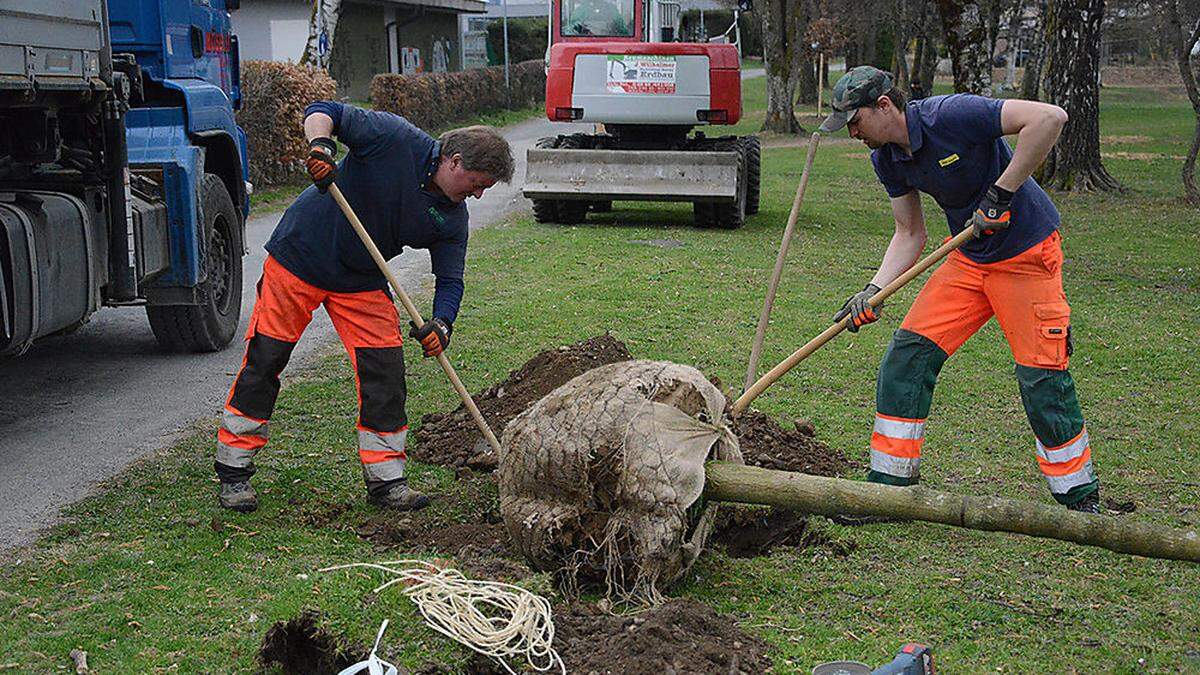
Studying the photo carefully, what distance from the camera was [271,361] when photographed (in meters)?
5.48

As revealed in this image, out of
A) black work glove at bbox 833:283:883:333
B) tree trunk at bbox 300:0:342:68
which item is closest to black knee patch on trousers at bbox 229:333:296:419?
black work glove at bbox 833:283:883:333

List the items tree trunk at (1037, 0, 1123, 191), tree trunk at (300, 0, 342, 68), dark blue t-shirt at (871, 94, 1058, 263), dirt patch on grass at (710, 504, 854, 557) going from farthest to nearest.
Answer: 1. tree trunk at (300, 0, 342, 68)
2. tree trunk at (1037, 0, 1123, 191)
3. dirt patch on grass at (710, 504, 854, 557)
4. dark blue t-shirt at (871, 94, 1058, 263)

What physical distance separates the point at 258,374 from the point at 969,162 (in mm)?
3133

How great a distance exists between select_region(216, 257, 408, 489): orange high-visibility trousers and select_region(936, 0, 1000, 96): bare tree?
1748cm

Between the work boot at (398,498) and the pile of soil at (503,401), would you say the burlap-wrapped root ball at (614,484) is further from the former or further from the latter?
the pile of soil at (503,401)

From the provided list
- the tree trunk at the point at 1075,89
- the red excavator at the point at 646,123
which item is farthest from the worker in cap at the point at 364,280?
the tree trunk at the point at 1075,89

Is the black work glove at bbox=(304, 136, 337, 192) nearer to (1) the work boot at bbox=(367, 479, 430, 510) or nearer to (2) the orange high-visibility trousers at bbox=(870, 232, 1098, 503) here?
(1) the work boot at bbox=(367, 479, 430, 510)

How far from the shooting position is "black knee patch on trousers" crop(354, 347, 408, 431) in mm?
5570

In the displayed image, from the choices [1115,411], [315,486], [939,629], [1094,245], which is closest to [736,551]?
[939,629]

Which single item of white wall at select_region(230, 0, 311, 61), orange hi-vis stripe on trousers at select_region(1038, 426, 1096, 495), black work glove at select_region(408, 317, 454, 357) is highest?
white wall at select_region(230, 0, 311, 61)

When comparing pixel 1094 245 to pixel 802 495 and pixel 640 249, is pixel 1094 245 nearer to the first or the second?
pixel 640 249

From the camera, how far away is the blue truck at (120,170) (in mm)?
6102

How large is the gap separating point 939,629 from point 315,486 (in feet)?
9.69

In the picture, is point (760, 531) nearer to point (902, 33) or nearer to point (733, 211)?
point (733, 211)
